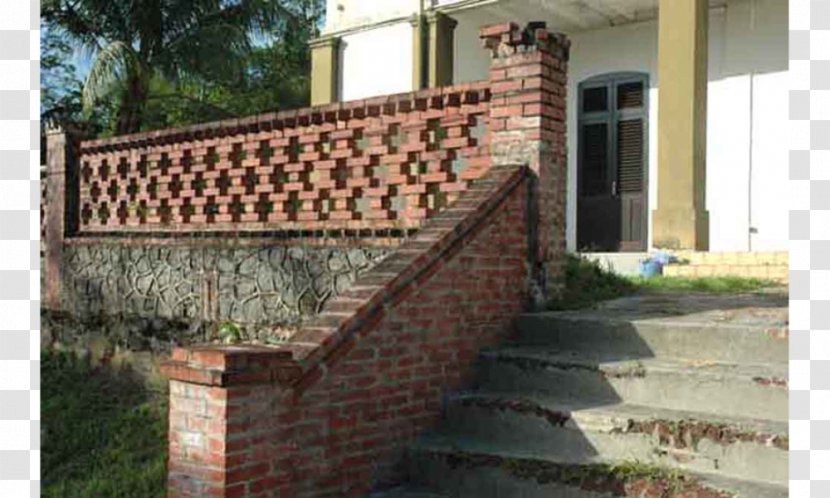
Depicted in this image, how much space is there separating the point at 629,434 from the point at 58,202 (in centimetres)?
630

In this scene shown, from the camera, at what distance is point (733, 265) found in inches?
370

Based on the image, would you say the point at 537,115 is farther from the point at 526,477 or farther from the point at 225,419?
the point at 225,419

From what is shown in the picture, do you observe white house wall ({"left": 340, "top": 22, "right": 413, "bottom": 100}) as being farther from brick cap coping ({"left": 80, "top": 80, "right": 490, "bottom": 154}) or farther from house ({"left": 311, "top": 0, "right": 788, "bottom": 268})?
brick cap coping ({"left": 80, "top": 80, "right": 490, "bottom": 154})

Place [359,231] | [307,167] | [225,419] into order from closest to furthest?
[225,419] < [359,231] < [307,167]

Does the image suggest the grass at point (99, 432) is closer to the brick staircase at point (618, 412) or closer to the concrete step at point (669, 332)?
the brick staircase at point (618, 412)

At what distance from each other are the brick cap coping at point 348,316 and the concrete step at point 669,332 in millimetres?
787

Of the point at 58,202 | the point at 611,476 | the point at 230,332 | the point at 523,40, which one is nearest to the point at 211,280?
the point at 230,332

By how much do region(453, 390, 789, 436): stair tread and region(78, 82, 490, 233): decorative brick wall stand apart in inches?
67.1

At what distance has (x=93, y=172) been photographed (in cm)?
821

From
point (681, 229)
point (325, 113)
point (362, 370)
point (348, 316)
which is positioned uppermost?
point (325, 113)

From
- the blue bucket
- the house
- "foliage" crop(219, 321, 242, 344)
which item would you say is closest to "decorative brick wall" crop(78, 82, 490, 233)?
"foliage" crop(219, 321, 242, 344)

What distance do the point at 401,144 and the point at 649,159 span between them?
23.6 ft

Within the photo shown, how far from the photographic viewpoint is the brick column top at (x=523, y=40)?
211 inches

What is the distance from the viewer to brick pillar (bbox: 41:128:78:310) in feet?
27.4
